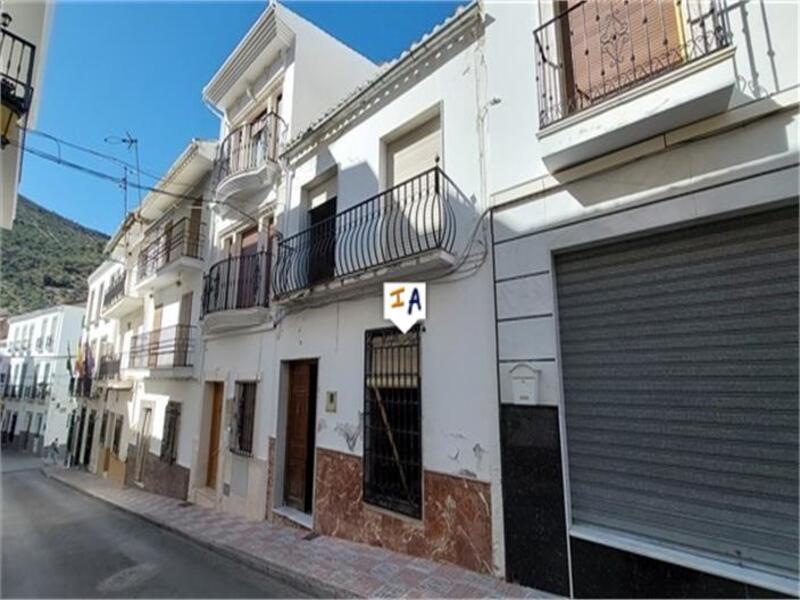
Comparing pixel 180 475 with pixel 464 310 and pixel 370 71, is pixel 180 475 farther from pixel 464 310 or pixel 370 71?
pixel 370 71

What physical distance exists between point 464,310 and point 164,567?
5222 millimetres

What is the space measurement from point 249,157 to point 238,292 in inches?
133

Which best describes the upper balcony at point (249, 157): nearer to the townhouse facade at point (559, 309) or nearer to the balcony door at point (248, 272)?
the balcony door at point (248, 272)

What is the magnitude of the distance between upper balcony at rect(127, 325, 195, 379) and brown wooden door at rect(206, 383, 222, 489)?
107cm

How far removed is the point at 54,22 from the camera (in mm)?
6273

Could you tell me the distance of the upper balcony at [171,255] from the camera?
Answer: 38.9 feet

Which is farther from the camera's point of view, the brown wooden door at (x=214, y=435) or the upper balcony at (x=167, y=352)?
the upper balcony at (x=167, y=352)

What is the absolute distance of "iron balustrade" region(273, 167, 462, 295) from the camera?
5.43m

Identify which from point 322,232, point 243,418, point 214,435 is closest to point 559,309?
point 322,232

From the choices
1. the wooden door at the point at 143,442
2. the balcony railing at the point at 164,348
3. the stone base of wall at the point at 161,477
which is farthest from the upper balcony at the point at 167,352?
the stone base of wall at the point at 161,477

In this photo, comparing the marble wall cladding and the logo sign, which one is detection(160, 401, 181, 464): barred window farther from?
the logo sign

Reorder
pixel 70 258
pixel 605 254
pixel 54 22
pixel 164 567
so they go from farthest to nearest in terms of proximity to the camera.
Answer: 1. pixel 70 258
2. pixel 54 22
3. pixel 164 567
4. pixel 605 254

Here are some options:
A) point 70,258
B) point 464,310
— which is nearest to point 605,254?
point 464,310

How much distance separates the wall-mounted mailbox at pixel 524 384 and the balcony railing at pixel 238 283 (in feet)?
18.2
